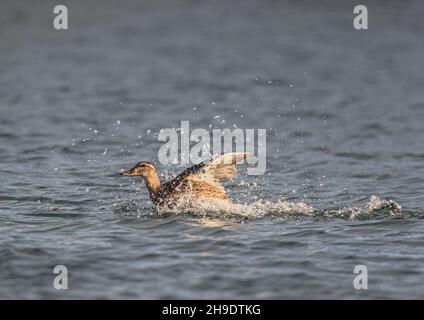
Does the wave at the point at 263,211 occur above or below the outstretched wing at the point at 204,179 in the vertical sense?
below

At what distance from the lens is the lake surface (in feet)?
35.9

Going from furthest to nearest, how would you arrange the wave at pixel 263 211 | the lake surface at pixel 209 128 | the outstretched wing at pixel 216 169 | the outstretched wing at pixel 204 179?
the outstretched wing at pixel 204 179 → the wave at pixel 263 211 → the outstretched wing at pixel 216 169 → the lake surface at pixel 209 128

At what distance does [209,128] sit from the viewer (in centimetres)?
2067

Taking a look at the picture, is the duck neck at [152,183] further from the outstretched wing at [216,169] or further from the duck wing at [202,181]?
the outstretched wing at [216,169]

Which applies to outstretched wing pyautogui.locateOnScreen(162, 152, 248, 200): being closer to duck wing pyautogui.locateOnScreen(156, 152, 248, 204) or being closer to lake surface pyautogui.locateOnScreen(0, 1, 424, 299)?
duck wing pyautogui.locateOnScreen(156, 152, 248, 204)

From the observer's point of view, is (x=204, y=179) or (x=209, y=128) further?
(x=209, y=128)

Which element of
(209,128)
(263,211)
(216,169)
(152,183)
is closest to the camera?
(263,211)

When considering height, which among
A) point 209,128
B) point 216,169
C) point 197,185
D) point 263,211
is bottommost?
point 263,211

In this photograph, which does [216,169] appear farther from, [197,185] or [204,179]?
[197,185]

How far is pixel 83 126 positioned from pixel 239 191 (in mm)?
6156

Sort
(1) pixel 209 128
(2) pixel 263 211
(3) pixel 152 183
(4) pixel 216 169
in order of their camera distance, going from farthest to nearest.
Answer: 1. (1) pixel 209 128
2. (3) pixel 152 183
3. (4) pixel 216 169
4. (2) pixel 263 211

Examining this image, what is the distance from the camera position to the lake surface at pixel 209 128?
11.0m

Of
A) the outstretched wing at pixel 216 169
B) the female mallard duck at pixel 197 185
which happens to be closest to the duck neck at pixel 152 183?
the female mallard duck at pixel 197 185

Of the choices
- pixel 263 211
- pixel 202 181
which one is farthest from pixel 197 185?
pixel 263 211
